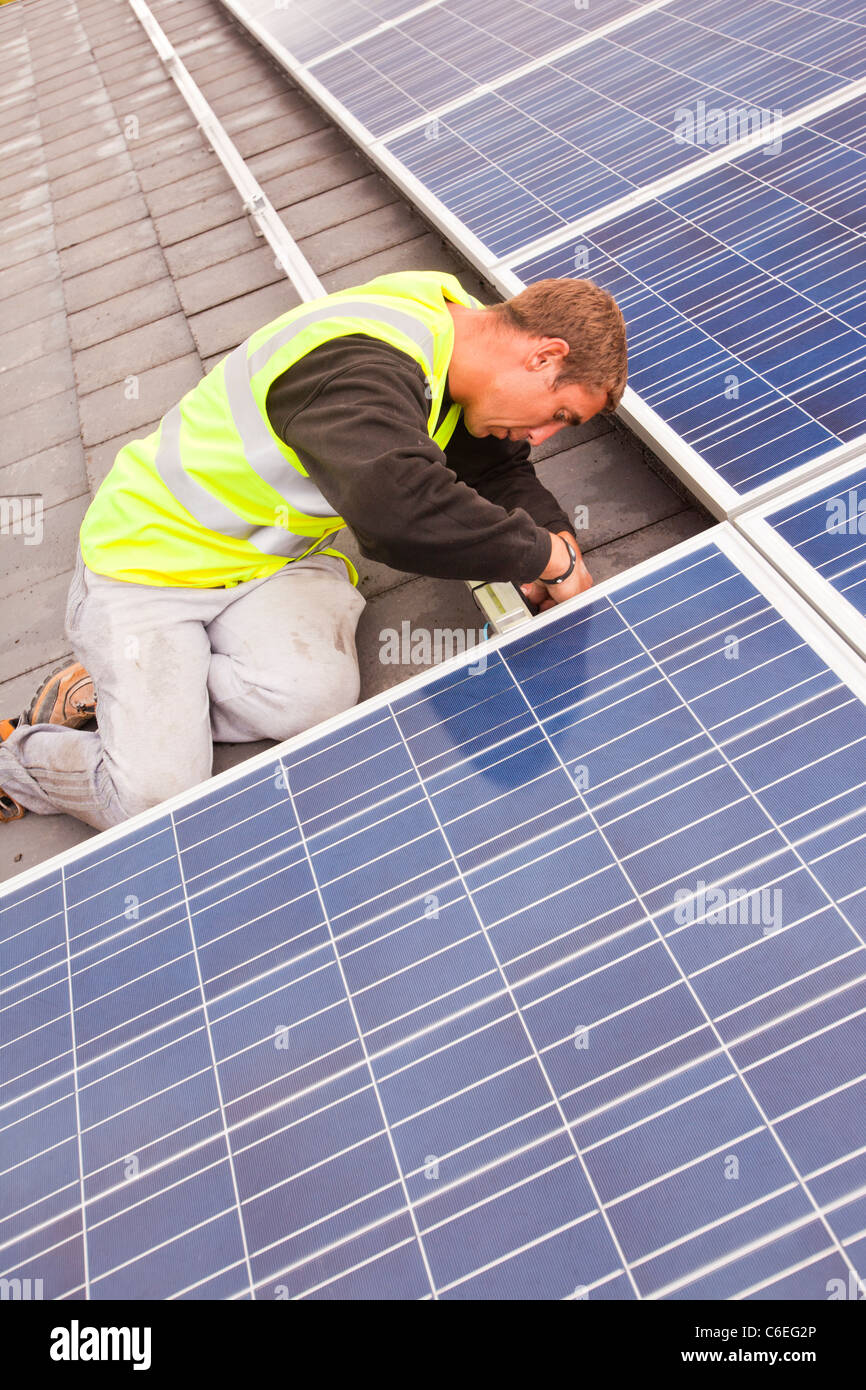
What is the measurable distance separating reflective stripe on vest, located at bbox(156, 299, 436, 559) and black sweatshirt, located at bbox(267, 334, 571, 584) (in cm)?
12

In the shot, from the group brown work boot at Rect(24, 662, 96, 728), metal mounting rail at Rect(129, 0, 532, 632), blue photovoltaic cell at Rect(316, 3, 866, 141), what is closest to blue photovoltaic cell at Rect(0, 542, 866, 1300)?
metal mounting rail at Rect(129, 0, 532, 632)

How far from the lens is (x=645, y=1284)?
152 cm

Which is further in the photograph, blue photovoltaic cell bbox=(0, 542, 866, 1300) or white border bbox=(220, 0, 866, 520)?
white border bbox=(220, 0, 866, 520)

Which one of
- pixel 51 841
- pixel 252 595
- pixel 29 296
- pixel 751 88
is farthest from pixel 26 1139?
pixel 29 296

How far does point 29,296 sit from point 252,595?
12.3 ft

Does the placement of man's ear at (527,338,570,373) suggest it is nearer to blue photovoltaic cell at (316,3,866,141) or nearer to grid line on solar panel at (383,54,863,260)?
grid line on solar panel at (383,54,863,260)

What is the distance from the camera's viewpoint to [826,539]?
7.54 feet

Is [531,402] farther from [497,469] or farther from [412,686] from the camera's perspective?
[412,686]

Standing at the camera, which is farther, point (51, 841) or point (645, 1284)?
point (51, 841)

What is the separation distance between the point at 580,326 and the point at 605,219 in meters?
1.34

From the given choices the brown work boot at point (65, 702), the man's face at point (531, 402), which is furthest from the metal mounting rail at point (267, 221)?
the brown work boot at point (65, 702)

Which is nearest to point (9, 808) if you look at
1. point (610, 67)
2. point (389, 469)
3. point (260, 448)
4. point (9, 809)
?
point (9, 809)

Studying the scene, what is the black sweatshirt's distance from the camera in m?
2.30
